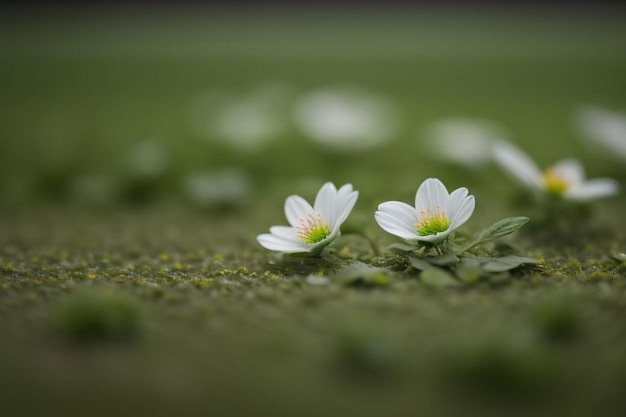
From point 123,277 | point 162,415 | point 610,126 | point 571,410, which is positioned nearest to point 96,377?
point 162,415

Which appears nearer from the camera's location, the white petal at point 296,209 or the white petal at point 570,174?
the white petal at point 296,209

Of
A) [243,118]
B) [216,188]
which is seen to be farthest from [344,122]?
[216,188]

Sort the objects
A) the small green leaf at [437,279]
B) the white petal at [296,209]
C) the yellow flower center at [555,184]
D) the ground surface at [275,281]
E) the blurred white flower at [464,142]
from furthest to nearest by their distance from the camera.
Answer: the blurred white flower at [464,142] < the yellow flower center at [555,184] < the white petal at [296,209] < the small green leaf at [437,279] < the ground surface at [275,281]

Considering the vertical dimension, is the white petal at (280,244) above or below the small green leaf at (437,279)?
above

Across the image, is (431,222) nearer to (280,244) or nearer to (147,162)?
(280,244)

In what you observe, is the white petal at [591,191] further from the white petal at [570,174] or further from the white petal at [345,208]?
the white petal at [345,208]

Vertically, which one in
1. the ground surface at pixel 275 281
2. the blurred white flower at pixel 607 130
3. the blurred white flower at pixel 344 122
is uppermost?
the blurred white flower at pixel 344 122

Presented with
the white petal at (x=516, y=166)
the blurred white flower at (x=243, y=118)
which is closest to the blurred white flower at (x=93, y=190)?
the blurred white flower at (x=243, y=118)
